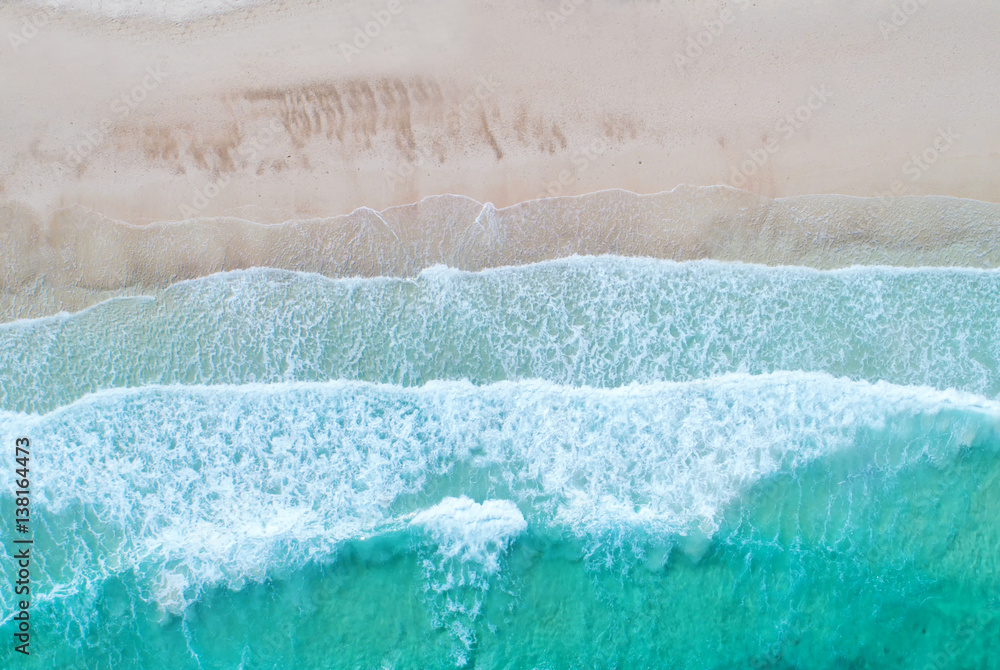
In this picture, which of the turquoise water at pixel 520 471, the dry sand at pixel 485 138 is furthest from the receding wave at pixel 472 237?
the turquoise water at pixel 520 471

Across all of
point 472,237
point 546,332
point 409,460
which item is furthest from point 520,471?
point 472,237

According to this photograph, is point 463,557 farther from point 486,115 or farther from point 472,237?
point 486,115

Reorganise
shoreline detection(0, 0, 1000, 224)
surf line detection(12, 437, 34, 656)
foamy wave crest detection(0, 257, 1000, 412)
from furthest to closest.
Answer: shoreline detection(0, 0, 1000, 224)
foamy wave crest detection(0, 257, 1000, 412)
surf line detection(12, 437, 34, 656)

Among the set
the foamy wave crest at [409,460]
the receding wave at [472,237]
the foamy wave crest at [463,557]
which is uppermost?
the receding wave at [472,237]

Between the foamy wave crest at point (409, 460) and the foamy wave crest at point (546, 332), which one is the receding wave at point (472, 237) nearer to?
the foamy wave crest at point (546, 332)

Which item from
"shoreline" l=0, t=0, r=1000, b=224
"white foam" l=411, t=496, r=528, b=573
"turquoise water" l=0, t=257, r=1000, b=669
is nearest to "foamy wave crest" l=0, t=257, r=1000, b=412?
"turquoise water" l=0, t=257, r=1000, b=669

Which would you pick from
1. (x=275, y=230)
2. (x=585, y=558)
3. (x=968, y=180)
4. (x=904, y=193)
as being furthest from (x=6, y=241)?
(x=968, y=180)

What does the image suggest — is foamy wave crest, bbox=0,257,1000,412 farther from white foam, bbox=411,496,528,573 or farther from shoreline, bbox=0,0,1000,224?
white foam, bbox=411,496,528,573

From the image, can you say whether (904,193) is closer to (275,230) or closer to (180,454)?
(275,230)
